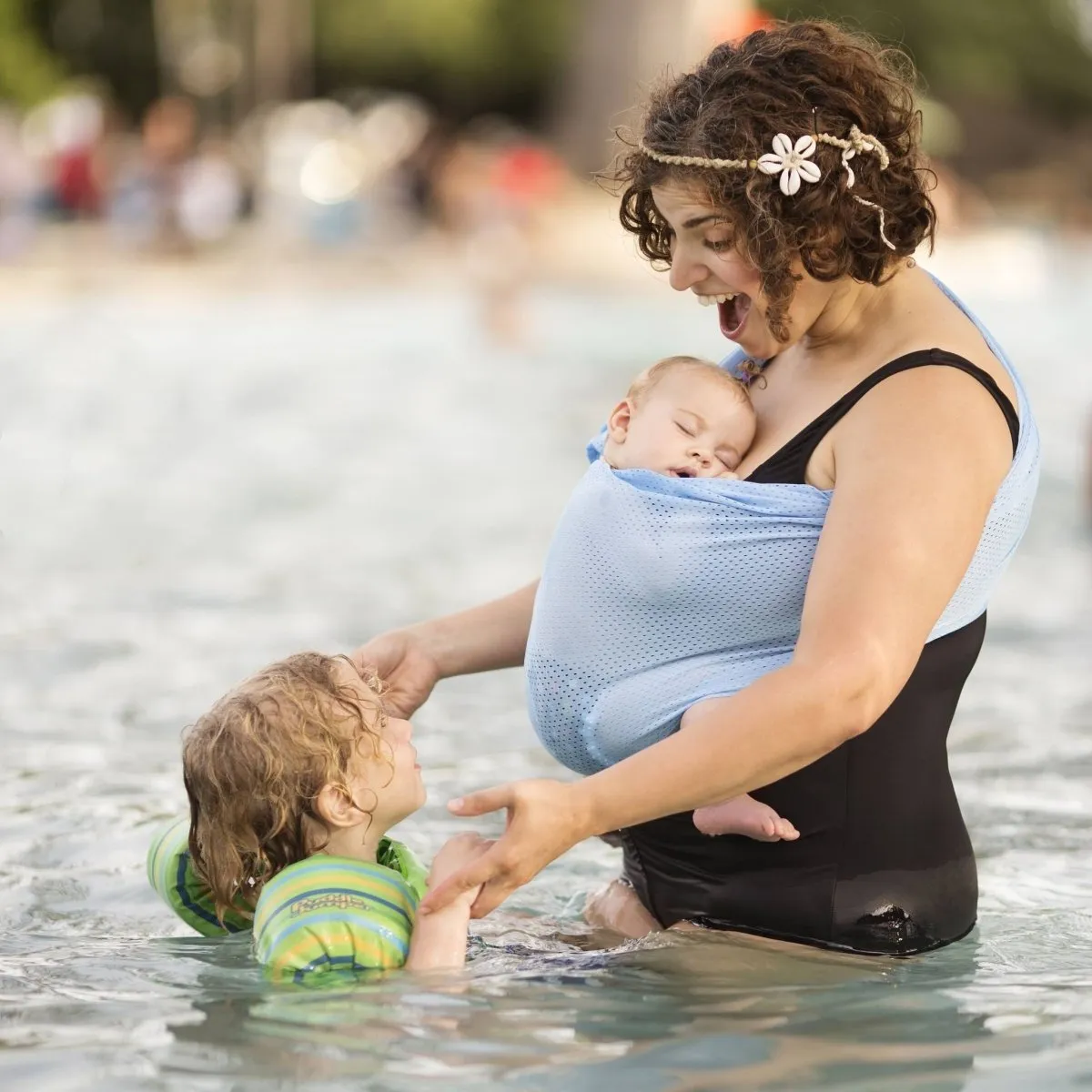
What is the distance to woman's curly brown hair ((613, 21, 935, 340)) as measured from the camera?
297cm

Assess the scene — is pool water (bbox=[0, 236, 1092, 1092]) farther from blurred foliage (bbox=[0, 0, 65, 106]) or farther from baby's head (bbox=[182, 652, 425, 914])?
blurred foliage (bbox=[0, 0, 65, 106])

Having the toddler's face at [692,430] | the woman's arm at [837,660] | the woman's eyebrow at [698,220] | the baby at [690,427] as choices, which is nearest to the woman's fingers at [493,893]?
the woman's arm at [837,660]

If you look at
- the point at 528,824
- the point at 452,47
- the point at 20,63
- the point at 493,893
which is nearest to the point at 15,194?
the point at 20,63

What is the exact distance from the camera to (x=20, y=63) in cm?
3169

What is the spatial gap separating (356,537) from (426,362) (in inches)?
300

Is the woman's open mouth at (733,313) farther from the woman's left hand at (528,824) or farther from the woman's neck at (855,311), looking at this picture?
the woman's left hand at (528,824)

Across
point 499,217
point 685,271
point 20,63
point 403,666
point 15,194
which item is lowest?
point 403,666

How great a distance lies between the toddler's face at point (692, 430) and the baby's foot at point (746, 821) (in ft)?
1.89

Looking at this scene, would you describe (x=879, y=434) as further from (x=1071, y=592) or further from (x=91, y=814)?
(x=1071, y=592)

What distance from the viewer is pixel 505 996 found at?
10.4 ft

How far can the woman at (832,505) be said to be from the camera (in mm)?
2746

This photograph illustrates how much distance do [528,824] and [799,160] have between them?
111 cm

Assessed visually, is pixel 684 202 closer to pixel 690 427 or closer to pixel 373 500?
pixel 690 427

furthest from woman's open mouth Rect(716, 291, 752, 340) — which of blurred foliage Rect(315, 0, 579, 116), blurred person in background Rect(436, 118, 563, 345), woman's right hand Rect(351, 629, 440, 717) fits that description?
blurred foliage Rect(315, 0, 579, 116)
